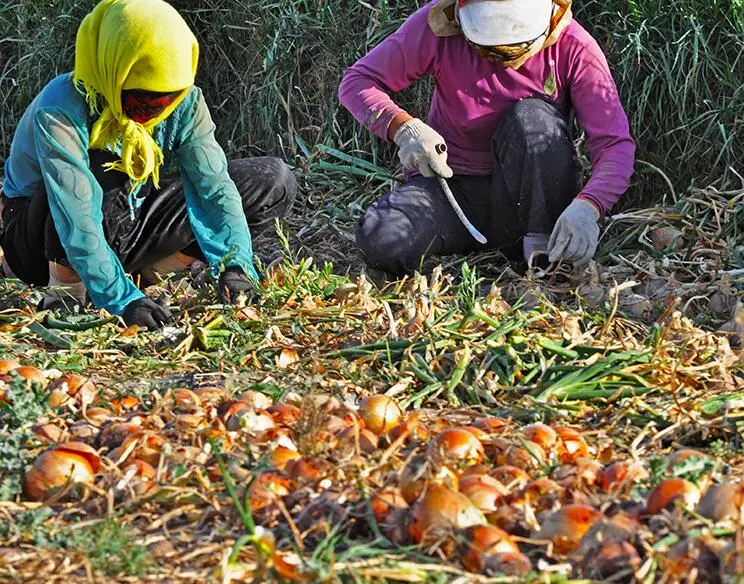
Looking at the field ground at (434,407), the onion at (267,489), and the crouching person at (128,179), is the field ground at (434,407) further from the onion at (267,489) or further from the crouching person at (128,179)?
the crouching person at (128,179)

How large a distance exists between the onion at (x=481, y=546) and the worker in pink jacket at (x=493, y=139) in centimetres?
159

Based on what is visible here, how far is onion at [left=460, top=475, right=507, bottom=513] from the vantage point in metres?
1.49

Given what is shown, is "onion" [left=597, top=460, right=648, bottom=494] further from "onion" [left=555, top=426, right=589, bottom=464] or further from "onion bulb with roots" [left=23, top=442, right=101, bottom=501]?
"onion bulb with roots" [left=23, top=442, right=101, bottom=501]

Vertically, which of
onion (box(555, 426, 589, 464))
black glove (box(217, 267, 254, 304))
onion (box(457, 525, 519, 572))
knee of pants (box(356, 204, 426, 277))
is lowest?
knee of pants (box(356, 204, 426, 277))

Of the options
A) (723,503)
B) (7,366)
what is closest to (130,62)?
(7,366)

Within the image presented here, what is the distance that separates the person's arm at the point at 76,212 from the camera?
2656 mm

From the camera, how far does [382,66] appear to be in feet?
10.3

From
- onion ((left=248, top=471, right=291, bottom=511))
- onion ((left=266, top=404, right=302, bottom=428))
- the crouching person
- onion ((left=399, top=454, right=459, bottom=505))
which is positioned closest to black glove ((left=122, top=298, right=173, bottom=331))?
the crouching person

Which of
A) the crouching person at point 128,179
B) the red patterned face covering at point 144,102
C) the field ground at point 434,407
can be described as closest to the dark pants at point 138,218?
the crouching person at point 128,179

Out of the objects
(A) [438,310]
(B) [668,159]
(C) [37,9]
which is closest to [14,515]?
(A) [438,310]

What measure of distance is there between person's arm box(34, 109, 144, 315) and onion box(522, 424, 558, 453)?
1221 mm

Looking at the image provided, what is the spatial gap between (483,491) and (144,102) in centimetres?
154

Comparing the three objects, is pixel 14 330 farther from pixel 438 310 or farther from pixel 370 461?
pixel 370 461

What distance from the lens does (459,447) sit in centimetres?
167
